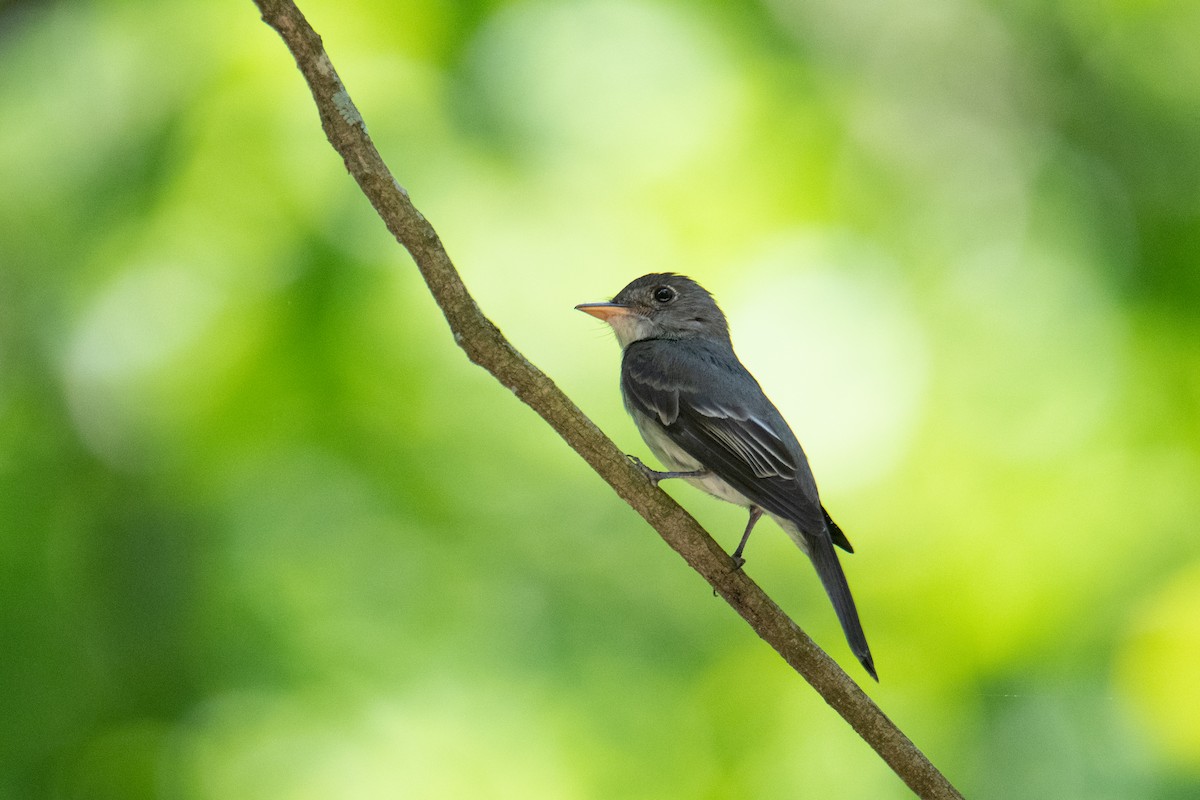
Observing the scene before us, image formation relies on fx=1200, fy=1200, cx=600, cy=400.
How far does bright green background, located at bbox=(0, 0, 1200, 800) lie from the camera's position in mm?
6078

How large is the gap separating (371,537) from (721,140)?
3296mm

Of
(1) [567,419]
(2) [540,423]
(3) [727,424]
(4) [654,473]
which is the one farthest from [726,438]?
Result: (2) [540,423]

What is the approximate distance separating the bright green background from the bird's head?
3.18ft

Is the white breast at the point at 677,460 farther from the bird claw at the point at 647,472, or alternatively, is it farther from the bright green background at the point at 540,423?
the bright green background at the point at 540,423

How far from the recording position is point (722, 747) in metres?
6.14

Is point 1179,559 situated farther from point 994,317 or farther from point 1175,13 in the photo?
point 1175,13

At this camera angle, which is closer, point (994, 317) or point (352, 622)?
point (352, 622)

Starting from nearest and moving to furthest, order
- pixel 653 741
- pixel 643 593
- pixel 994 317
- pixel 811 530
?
pixel 811 530 → pixel 653 741 → pixel 643 593 → pixel 994 317

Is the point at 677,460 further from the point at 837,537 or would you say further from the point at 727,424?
the point at 837,537

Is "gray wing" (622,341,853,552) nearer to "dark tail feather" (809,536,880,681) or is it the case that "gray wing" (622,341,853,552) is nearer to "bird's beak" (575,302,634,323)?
"dark tail feather" (809,536,880,681)

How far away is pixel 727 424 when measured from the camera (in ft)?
16.1

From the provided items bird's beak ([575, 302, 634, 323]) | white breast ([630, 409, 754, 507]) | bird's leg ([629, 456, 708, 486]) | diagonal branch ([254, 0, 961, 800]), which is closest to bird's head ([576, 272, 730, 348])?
bird's beak ([575, 302, 634, 323])

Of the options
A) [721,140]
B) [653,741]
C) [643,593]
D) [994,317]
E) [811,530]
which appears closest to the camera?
[811,530]

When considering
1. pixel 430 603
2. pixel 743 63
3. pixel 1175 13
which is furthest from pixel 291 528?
pixel 1175 13
